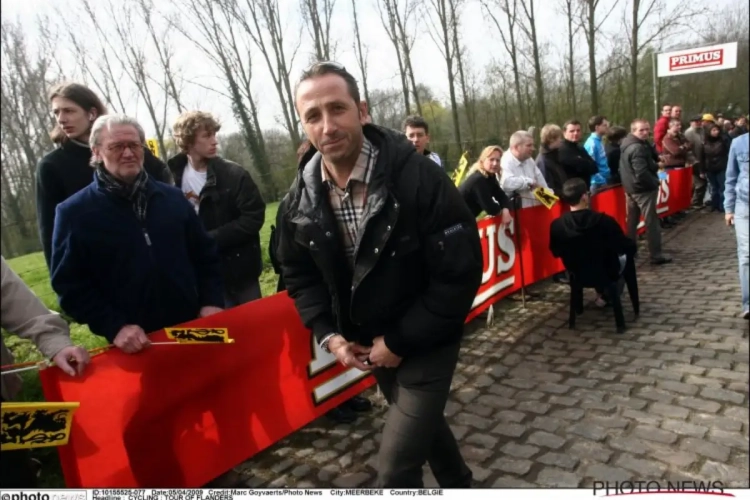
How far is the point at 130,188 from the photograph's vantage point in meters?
2.36

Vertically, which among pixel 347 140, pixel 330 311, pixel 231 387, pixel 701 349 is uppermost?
pixel 347 140

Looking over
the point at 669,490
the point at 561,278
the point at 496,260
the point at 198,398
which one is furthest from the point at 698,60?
the point at 561,278

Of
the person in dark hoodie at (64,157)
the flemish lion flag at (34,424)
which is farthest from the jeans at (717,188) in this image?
the flemish lion flag at (34,424)

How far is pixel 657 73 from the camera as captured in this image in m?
2.31

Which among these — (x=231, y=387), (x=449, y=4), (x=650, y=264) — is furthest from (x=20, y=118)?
(x=650, y=264)

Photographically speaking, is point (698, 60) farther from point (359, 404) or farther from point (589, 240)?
point (359, 404)

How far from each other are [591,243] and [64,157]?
12.8 ft

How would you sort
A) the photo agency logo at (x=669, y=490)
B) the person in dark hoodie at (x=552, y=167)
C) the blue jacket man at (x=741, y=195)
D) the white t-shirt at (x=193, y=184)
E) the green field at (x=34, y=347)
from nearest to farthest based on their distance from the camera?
the photo agency logo at (x=669, y=490) < the blue jacket man at (x=741, y=195) < the green field at (x=34, y=347) < the white t-shirt at (x=193, y=184) < the person in dark hoodie at (x=552, y=167)

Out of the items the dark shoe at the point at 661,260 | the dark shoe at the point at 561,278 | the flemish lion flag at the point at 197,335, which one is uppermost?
the flemish lion flag at the point at 197,335

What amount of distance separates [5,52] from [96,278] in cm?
137

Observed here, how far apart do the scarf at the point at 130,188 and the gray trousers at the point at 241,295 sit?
1128 millimetres

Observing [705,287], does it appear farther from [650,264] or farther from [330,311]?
[330,311]

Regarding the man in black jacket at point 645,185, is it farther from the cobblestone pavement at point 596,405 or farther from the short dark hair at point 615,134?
the cobblestone pavement at point 596,405

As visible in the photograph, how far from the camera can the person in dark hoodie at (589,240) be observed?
426cm
